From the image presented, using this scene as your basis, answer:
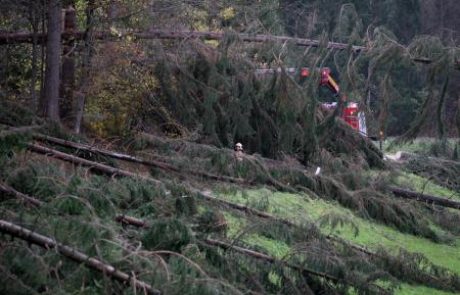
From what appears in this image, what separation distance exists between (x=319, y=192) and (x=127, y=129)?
321cm

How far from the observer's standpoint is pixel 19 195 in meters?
5.32

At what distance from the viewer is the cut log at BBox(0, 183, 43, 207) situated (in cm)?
528

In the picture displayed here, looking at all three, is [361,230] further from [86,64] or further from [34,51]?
[34,51]

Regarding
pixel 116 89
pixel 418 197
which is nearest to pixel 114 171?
pixel 116 89

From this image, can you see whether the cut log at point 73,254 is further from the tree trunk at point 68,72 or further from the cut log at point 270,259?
the tree trunk at point 68,72

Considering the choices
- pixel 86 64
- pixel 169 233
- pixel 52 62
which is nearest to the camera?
pixel 169 233

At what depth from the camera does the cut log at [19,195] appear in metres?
5.28

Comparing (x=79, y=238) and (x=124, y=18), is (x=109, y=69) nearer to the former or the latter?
(x=124, y=18)

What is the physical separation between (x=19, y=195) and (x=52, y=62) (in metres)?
5.99

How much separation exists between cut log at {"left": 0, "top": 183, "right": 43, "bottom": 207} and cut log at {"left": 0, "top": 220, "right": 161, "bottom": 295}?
32.9 inches

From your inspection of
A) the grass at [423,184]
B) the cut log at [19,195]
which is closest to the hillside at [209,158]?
the cut log at [19,195]

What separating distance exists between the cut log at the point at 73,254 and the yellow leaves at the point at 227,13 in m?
10.8

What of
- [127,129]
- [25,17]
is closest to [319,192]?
[127,129]

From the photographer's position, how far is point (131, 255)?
14.7 feet
